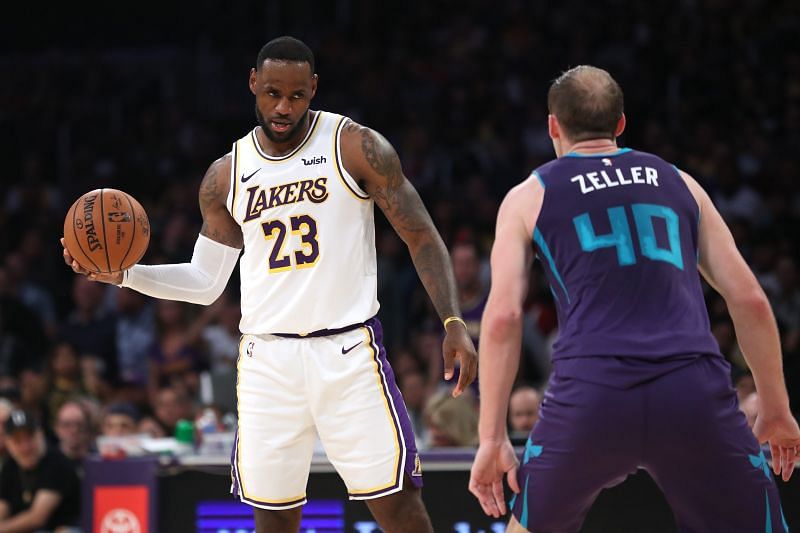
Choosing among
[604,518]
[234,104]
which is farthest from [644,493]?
[234,104]

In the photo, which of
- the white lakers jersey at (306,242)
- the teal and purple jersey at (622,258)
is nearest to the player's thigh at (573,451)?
the teal and purple jersey at (622,258)

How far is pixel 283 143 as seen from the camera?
4.77m

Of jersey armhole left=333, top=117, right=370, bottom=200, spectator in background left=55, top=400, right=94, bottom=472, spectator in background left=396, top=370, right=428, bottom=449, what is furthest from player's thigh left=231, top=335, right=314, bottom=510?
spectator in background left=396, top=370, right=428, bottom=449

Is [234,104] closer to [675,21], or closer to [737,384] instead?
[675,21]

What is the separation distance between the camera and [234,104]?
15.2 m

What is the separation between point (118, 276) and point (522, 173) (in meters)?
7.27

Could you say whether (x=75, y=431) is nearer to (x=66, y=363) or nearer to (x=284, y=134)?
(x=66, y=363)

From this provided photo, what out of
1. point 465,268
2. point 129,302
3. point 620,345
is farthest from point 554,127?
point 129,302

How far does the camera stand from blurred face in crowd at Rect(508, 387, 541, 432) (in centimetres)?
727

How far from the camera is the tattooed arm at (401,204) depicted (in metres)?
4.65

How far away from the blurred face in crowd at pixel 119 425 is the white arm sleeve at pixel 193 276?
3667 millimetres

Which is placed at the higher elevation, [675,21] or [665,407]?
[675,21]

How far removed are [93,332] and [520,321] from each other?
790 cm

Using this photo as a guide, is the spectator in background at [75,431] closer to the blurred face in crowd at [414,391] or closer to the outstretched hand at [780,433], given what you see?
the blurred face in crowd at [414,391]
